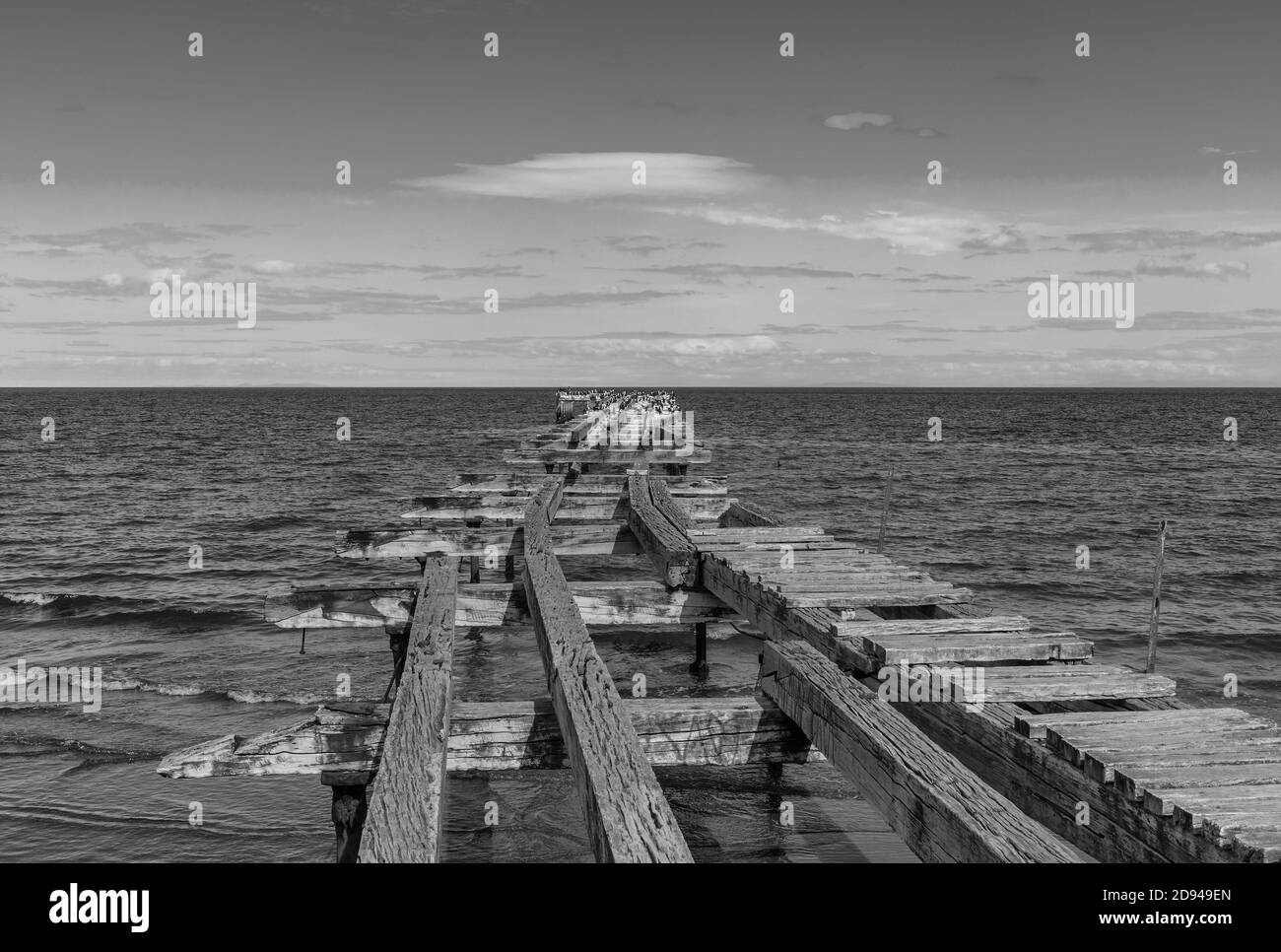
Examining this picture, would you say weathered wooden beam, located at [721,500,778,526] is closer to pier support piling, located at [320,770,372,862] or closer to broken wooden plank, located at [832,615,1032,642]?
broken wooden plank, located at [832,615,1032,642]

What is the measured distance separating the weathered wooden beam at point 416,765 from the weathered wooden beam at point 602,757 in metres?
0.55

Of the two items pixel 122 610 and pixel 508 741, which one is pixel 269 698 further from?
pixel 508 741

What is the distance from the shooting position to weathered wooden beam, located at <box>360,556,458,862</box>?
141 inches

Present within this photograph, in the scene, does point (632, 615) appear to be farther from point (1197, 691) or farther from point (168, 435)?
point (168, 435)

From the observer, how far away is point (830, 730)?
4.79m

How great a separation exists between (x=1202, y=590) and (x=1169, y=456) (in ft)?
136

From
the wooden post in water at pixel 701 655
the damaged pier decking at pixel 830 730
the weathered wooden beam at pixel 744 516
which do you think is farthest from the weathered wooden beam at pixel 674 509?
the damaged pier decking at pixel 830 730

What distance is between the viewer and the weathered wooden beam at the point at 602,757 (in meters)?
3.56

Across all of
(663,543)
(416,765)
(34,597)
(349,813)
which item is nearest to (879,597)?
(663,543)

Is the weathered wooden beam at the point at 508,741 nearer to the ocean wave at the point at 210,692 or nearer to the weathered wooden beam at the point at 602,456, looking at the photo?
the ocean wave at the point at 210,692

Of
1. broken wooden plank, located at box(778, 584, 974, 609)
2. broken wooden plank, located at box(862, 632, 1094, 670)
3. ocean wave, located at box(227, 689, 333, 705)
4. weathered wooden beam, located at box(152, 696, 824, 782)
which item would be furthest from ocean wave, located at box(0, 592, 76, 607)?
broken wooden plank, located at box(862, 632, 1094, 670)

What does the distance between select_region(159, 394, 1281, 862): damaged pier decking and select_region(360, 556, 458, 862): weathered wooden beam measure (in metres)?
0.01
